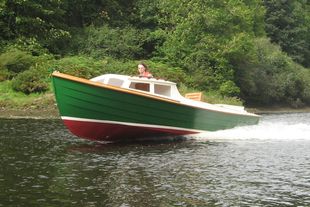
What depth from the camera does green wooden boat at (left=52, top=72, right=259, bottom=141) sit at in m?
20.0

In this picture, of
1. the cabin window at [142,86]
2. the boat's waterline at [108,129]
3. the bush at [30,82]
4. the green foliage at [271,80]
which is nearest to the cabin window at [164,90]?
the cabin window at [142,86]

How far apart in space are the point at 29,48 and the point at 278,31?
45349 millimetres

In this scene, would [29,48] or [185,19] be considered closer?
[29,48]

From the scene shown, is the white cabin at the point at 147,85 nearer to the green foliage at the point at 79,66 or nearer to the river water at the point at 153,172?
the river water at the point at 153,172

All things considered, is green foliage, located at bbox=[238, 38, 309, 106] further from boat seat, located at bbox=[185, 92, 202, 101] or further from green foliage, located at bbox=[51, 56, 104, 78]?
boat seat, located at bbox=[185, 92, 202, 101]

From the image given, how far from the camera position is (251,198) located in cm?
1178

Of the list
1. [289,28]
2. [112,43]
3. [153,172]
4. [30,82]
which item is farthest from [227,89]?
[289,28]

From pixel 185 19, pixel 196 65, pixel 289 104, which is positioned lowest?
pixel 289 104

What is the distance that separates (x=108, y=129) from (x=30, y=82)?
15.9 meters

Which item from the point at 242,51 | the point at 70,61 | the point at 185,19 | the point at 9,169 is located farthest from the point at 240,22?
the point at 9,169

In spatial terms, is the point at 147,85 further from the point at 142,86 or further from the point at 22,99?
the point at 22,99

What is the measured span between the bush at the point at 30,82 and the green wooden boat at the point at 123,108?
48.7 ft

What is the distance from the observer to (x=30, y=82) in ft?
115

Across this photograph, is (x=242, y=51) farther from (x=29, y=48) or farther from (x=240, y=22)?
(x=29, y=48)
